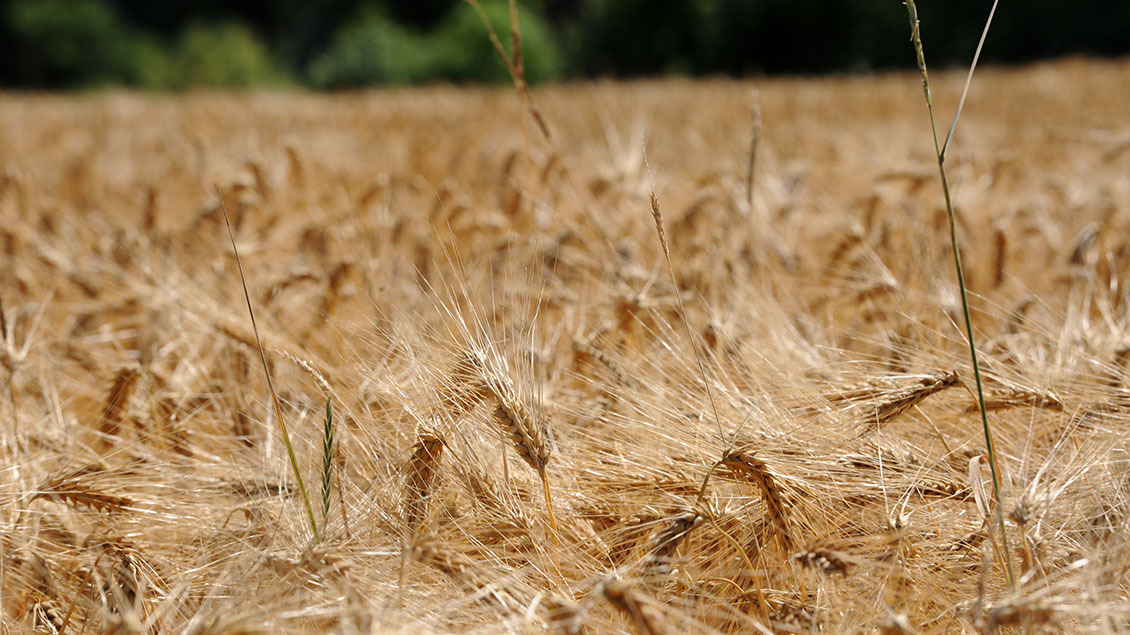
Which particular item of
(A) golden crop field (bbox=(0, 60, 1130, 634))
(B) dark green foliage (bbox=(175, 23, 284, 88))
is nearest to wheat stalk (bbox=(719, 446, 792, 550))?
(A) golden crop field (bbox=(0, 60, 1130, 634))

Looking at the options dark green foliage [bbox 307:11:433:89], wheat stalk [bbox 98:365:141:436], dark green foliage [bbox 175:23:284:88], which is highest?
A: wheat stalk [bbox 98:365:141:436]

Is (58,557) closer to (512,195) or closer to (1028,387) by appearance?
(1028,387)

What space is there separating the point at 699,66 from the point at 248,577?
1003 inches

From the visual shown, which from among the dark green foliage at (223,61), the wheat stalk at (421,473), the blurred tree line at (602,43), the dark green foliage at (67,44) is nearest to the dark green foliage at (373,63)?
the blurred tree line at (602,43)

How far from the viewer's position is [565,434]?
1.15 metres

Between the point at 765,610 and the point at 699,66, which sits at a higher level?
the point at 765,610

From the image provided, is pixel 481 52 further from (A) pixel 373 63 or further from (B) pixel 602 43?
(B) pixel 602 43

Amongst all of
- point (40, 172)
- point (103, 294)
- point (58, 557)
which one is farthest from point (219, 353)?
point (40, 172)

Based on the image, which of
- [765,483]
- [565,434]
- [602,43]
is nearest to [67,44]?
[602,43]

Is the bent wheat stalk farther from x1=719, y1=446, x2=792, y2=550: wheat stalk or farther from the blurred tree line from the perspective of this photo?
the blurred tree line

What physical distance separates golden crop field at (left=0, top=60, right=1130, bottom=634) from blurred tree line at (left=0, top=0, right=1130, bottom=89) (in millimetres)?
12776

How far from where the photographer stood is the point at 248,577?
2.84ft

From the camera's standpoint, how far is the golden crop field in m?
0.88

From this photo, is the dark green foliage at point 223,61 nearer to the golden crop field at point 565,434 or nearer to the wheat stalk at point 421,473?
the golden crop field at point 565,434
